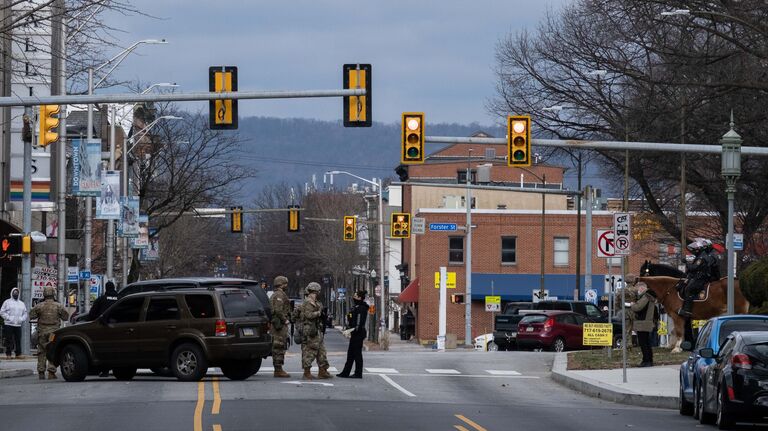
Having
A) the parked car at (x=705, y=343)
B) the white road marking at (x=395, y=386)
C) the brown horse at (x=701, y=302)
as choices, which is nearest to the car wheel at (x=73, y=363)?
the white road marking at (x=395, y=386)

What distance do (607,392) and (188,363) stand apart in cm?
799

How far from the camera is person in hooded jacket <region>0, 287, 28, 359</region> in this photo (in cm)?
3453

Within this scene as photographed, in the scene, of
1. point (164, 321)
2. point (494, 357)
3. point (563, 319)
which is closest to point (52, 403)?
point (164, 321)

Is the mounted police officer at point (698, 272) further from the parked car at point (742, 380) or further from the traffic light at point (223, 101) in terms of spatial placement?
the parked car at point (742, 380)

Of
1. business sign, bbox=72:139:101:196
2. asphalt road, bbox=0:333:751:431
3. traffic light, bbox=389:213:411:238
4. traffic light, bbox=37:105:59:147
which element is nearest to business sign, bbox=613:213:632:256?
asphalt road, bbox=0:333:751:431

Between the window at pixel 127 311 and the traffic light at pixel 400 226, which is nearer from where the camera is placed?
the window at pixel 127 311

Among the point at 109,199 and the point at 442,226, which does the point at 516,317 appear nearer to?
the point at 442,226

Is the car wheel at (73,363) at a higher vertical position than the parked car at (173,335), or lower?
lower

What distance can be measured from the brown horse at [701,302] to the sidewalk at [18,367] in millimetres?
13856

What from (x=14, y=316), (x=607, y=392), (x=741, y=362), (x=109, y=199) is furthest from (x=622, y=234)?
(x=109, y=199)

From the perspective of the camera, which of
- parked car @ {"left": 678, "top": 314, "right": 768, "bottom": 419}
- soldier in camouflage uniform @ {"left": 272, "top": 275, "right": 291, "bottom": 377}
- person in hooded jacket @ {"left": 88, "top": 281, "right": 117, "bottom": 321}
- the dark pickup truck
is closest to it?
parked car @ {"left": 678, "top": 314, "right": 768, "bottom": 419}

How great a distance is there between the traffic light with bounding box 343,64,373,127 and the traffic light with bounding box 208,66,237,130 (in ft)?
7.22

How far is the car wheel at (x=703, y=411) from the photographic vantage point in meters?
18.8

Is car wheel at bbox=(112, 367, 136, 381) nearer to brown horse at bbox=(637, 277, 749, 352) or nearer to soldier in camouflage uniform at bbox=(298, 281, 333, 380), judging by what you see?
soldier in camouflage uniform at bbox=(298, 281, 333, 380)
